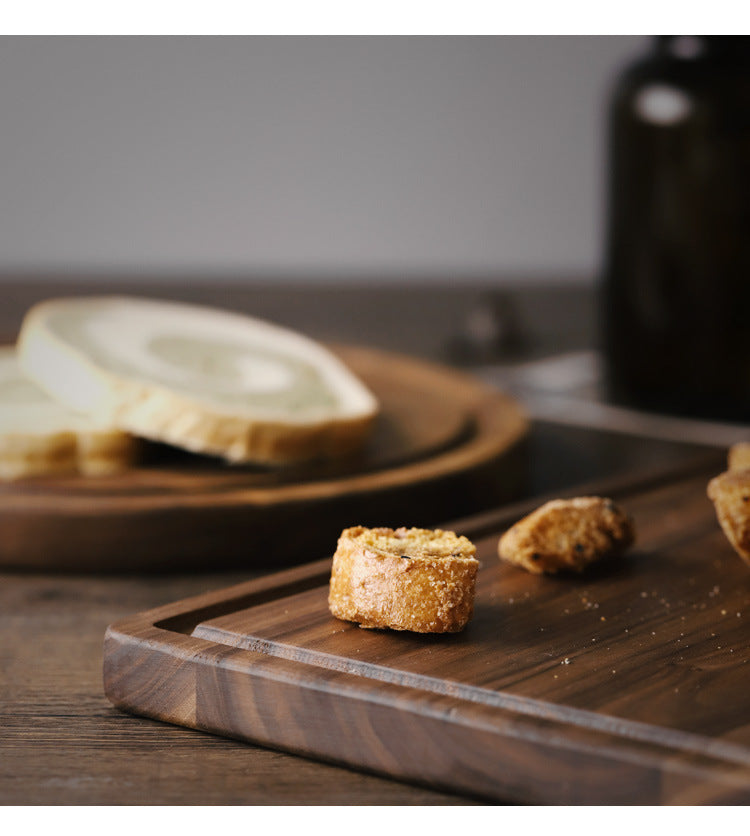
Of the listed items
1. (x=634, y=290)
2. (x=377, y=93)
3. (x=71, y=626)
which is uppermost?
(x=377, y=93)

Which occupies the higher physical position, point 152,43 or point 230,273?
point 152,43

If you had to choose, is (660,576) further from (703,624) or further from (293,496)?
(293,496)

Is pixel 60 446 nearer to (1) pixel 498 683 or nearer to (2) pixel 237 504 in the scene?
(2) pixel 237 504

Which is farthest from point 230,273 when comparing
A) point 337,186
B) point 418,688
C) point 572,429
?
point 418,688

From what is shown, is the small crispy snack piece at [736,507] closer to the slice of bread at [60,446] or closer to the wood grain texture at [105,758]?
the wood grain texture at [105,758]

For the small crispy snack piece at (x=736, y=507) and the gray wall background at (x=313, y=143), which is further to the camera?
the gray wall background at (x=313, y=143)

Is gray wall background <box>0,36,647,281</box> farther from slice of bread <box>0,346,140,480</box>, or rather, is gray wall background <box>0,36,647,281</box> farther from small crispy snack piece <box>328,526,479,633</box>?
small crispy snack piece <box>328,526,479,633</box>

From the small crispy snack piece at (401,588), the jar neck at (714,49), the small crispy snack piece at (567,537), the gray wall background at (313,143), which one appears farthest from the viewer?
the gray wall background at (313,143)

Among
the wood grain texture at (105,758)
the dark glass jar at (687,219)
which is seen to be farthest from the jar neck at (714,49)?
the wood grain texture at (105,758)
